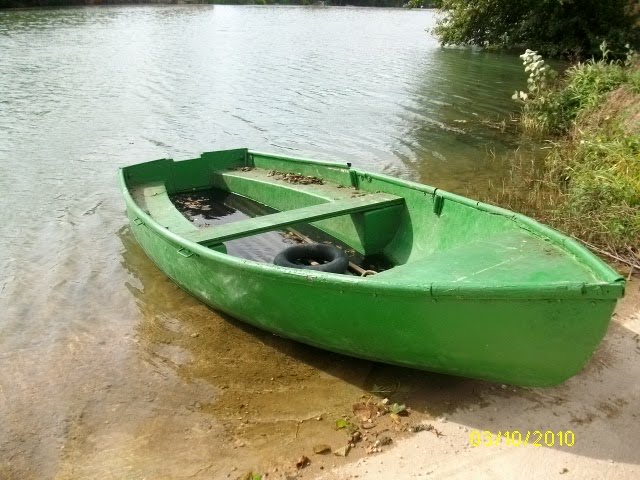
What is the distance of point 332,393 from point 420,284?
1228 millimetres

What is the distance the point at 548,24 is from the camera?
20703mm

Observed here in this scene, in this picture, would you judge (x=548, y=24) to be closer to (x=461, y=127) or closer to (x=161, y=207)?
(x=461, y=127)

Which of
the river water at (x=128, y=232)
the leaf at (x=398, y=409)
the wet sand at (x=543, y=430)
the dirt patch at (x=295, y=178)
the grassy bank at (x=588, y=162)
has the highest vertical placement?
the grassy bank at (x=588, y=162)

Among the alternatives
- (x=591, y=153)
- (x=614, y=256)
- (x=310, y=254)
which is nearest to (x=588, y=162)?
(x=591, y=153)

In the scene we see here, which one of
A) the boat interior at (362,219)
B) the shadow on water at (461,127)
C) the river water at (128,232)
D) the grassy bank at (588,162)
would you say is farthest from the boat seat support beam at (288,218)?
the shadow on water at (461,127)

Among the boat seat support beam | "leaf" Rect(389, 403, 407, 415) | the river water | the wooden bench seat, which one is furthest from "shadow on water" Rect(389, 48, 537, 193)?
"leaf" Rect(389, 403, 407, 415)

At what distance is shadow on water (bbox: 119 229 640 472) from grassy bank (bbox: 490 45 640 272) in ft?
3.12

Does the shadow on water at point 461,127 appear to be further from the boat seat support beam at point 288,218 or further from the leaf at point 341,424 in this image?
the leaf at point 341,424

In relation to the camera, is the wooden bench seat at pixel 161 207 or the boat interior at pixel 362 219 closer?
the boat interior at pixel 362 219

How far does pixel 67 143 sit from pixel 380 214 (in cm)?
747

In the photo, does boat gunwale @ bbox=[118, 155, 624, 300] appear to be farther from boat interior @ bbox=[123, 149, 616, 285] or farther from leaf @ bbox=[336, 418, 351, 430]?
leaf @ bbox=[336, 418, 351, 430]

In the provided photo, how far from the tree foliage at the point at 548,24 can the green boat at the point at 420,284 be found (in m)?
16.0

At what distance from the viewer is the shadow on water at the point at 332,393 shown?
3.68m

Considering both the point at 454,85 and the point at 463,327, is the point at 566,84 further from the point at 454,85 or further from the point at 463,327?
the point at 463,327
